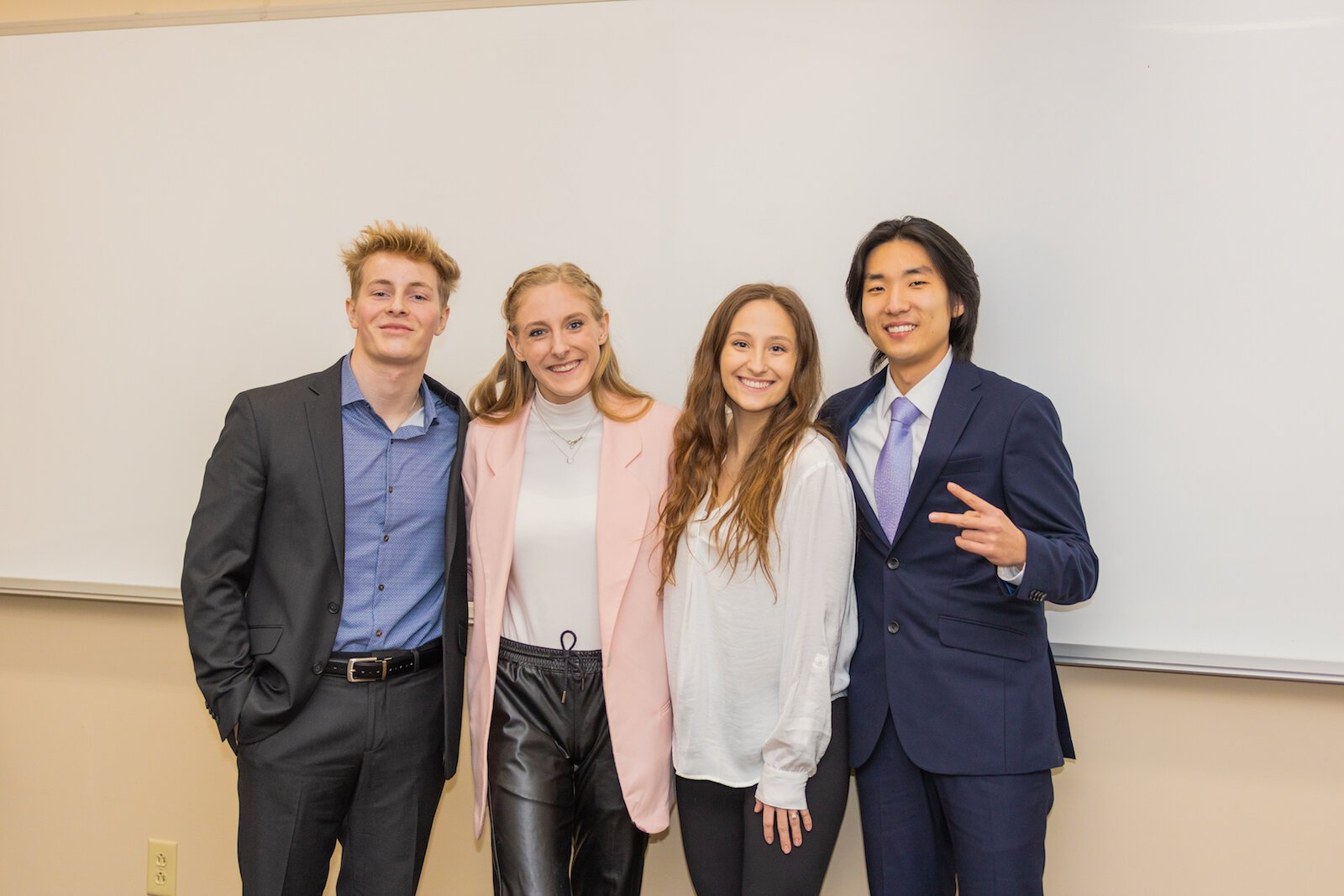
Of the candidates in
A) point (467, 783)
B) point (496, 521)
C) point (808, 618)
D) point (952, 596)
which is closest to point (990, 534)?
point (952, 596)

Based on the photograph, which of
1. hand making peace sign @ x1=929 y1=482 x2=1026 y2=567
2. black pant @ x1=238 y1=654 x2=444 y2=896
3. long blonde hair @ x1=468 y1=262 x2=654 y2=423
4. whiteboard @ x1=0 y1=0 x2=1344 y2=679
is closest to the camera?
hand making peace sign @ x1=929 y1=482 x2=1026 y2=567

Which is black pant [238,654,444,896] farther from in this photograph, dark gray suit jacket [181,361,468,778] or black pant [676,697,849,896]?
black pant [676,697,849,896]

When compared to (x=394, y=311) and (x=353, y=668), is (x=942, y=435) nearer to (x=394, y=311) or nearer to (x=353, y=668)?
(x=394, y=311)

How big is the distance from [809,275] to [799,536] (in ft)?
2.78

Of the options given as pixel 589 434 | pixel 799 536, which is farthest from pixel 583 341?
pixel 799 536

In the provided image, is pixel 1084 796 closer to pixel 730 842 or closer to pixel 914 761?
pixel 914 761

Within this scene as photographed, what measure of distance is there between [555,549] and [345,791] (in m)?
0.67

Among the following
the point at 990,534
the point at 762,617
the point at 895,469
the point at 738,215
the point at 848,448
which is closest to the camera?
the point at 990,534

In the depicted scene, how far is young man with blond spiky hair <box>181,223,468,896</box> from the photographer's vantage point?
1.69 metres

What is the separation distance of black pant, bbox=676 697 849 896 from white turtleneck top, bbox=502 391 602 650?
0.38m

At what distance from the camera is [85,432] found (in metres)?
2.47

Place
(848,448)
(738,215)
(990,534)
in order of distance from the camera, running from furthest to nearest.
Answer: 1. (738,215)
2. (848,448)
3. (990,534)

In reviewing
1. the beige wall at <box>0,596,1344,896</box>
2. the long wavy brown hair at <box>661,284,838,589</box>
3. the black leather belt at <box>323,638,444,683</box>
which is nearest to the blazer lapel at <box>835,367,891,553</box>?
the long wavy brown hair at <box>661,284,838,589</box>

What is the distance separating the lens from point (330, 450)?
68.5 inches
